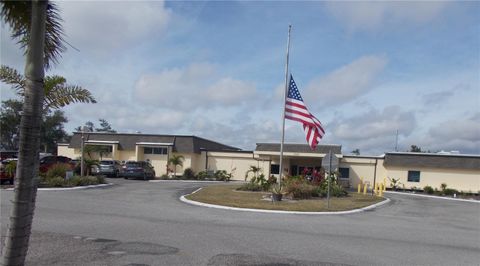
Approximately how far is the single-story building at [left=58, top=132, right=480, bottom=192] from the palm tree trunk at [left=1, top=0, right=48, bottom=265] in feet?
128

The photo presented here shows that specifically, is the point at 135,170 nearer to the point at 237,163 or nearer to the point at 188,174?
the point at 188,174

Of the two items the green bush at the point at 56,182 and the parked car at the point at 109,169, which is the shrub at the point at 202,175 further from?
the green bush at the point at 56,182

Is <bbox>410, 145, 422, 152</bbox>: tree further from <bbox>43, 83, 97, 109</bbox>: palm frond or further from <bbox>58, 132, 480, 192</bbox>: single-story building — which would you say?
<bbox>43, 83, 97, 109</bbox>: palm frond

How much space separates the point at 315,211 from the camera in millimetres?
19078

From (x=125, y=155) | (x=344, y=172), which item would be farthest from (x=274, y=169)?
(x=125, y=155)

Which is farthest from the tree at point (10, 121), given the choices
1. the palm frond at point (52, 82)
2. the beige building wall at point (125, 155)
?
the palm frond at point (52, 82)

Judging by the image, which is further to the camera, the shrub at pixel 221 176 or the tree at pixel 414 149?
the tree at pixel 414 149

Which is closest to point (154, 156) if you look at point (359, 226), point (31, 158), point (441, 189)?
point (441, 189)

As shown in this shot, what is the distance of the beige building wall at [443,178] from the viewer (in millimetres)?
42312

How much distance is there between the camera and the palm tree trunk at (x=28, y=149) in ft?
15.9

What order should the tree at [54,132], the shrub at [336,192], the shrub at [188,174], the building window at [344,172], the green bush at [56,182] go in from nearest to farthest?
the green bush at [56,182]
the shrub at [336,192]
the building window at [344,172]
the shrub at [188,174]
the tree at [54,132]

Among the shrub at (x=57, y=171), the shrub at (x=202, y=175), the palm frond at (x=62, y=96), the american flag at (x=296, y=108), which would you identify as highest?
the american flag at (x=296, y=108)

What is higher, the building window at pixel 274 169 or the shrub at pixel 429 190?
the building window at pixel 274 169

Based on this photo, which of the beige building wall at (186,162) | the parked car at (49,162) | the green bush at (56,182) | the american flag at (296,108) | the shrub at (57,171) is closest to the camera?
the american flag at (296,108)
